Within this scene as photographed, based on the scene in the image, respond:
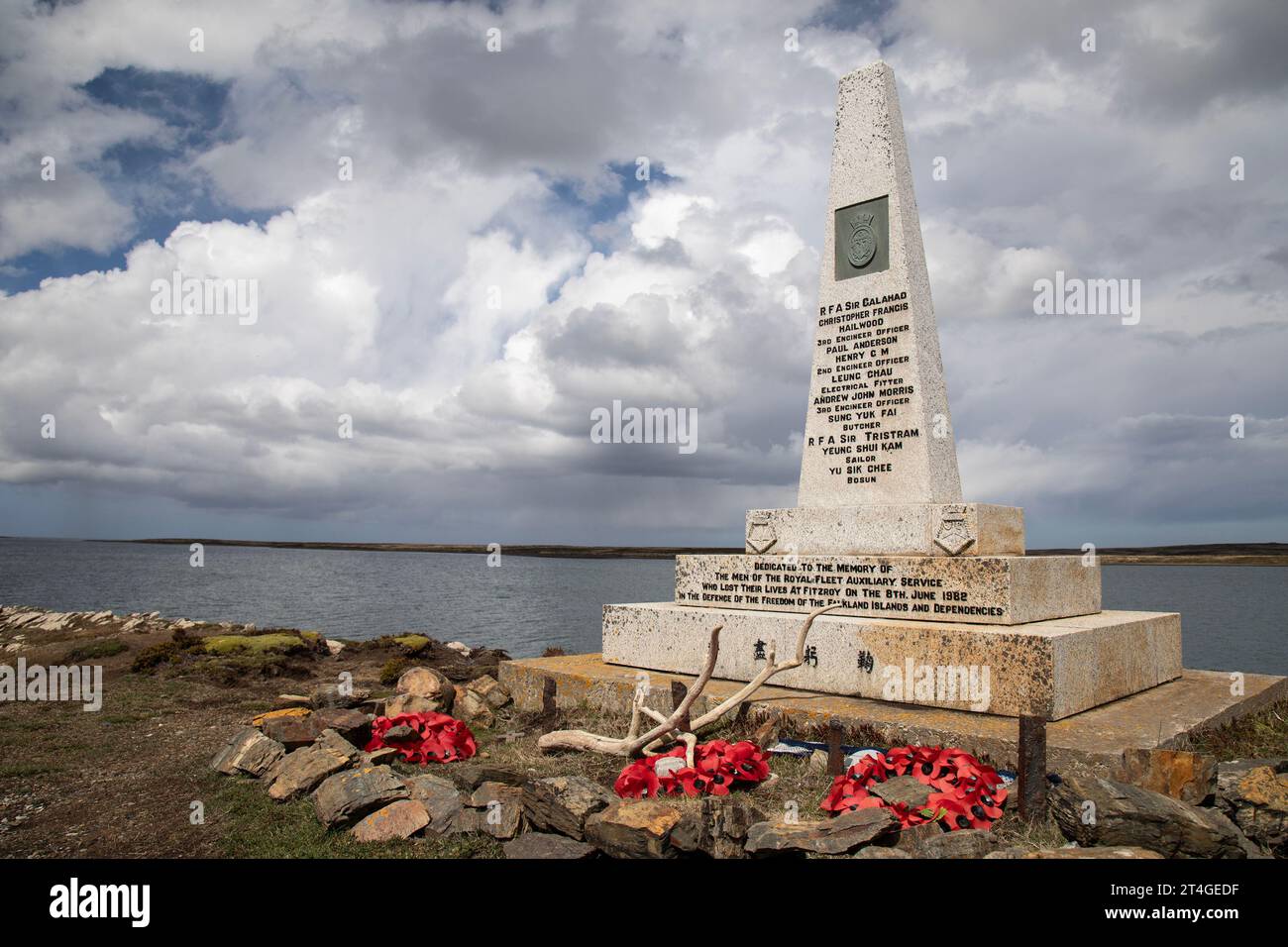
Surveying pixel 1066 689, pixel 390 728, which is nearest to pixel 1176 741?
pixel 1066 689

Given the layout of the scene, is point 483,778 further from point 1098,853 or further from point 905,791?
point 1098,853

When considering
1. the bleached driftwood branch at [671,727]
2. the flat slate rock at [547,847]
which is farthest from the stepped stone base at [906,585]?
the flat slate rock at [547,847]

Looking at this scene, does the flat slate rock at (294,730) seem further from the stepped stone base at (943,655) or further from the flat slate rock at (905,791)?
the flat slate rock at (905,791)

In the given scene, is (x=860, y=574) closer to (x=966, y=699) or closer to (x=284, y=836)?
(x=966, y=699)

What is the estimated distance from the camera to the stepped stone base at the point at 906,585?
326 inches

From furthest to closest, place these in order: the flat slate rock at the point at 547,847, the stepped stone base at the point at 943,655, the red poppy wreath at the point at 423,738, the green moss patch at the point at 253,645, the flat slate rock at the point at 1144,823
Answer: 1. the green moss patch at the point at 253,645
2. the red poppy wreath at the point at 423,738
3. the stepped stone base at the point at 943,655
4. the flat slate rock at the point at 547,847
5. the flat slate rock at the point at 1144,823

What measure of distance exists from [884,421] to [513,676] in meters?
5.54

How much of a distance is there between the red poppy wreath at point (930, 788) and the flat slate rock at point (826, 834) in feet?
1.47

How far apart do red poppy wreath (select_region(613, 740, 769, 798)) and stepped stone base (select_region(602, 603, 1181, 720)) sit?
198cm

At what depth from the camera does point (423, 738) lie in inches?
318

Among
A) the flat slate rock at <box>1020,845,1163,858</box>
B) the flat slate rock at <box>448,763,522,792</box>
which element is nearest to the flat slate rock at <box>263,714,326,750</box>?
the flat slate rock at <box>448,763,522,792</box>

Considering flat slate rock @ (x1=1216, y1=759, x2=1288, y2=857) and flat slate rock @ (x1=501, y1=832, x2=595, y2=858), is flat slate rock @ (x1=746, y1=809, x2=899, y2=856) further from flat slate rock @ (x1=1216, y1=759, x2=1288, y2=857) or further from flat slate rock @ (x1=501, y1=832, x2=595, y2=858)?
flat slate rock @ (x1=1216, y1=759, x2=1288, y2=857)

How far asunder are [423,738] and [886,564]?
5.01 m
